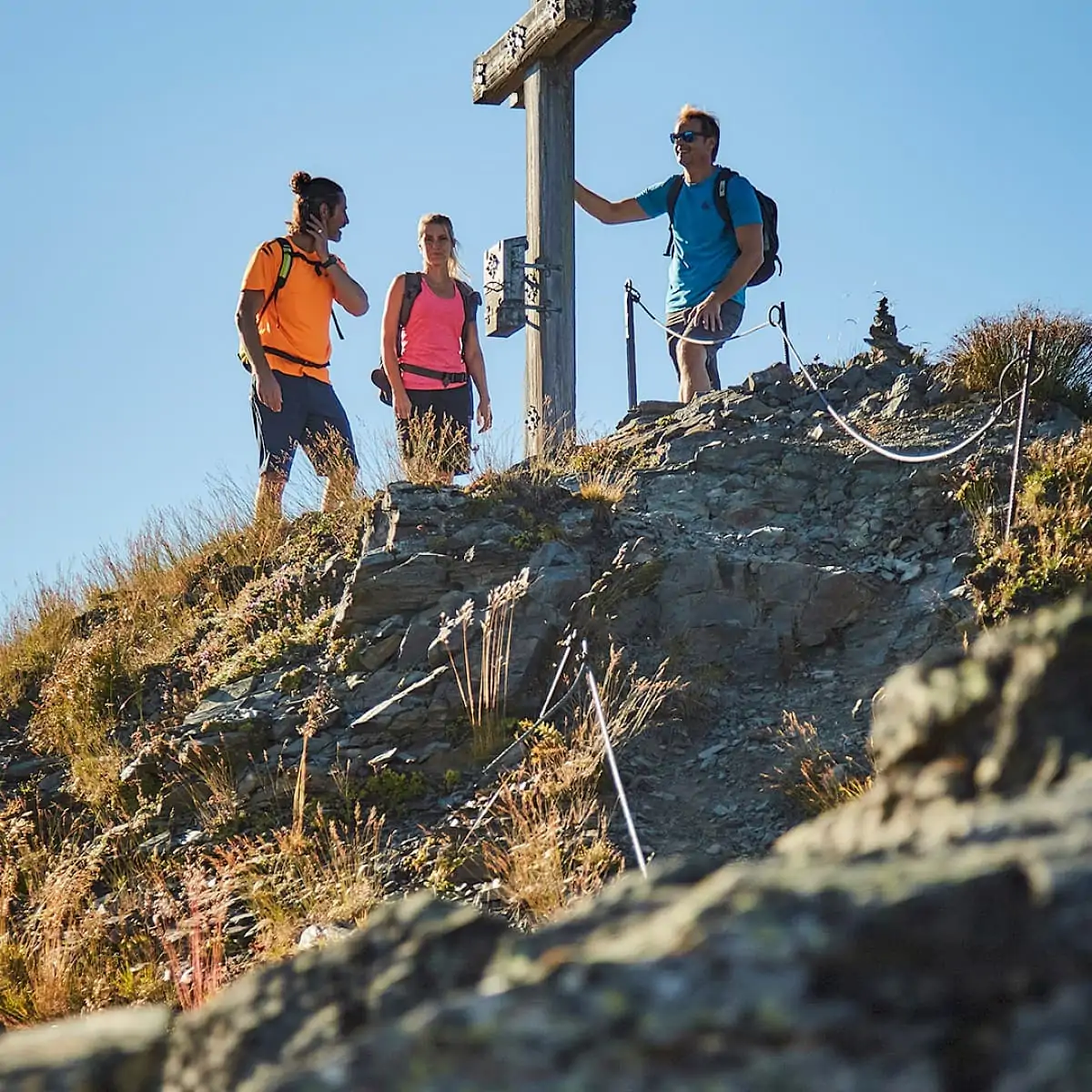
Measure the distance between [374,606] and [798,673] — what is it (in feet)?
7.34

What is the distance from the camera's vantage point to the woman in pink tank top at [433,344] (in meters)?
8.79

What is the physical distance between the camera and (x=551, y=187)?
9.88 m

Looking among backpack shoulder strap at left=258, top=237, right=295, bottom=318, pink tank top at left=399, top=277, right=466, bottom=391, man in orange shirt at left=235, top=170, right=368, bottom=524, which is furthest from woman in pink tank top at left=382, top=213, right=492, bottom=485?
backpack shoulder strap at left=258, top=237, right=295, bottom=318

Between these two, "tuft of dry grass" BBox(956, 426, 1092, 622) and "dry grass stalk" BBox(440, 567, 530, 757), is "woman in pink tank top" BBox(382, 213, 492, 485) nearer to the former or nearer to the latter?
"dry grass stalk" BBox(440, 567, 530, 757)

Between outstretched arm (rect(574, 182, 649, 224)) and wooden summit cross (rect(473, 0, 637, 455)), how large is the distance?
0.09 metres

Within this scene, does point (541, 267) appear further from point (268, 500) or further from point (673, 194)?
point (268, 500)

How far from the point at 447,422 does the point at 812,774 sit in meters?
3.95

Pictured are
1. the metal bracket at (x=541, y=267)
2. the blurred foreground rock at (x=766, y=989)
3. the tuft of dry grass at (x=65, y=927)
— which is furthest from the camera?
the metal bracket at (x=541, y=267)

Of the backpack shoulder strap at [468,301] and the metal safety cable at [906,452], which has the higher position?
the backpack shoulder strap at [468,301]

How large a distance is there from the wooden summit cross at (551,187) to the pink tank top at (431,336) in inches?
36.9

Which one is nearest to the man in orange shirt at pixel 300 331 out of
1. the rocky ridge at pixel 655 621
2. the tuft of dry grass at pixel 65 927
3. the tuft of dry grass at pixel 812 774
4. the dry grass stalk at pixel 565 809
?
the rocky ridge at pixel 655 621

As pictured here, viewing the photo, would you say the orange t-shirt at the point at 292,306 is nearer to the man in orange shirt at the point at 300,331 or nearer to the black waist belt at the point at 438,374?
the man in orange shirt at the point at 300,331

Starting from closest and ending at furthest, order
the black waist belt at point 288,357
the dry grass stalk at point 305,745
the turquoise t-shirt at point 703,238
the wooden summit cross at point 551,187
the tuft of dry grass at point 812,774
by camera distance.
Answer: the tuft of dry grass at point 812,774
the dry grass stalk at point 305,745
the black waist belt at point 288,357
the turquoise t-shirt at point 703,238
the wooden summit cross at point 551,187

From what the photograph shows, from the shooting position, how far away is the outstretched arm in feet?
31.5
